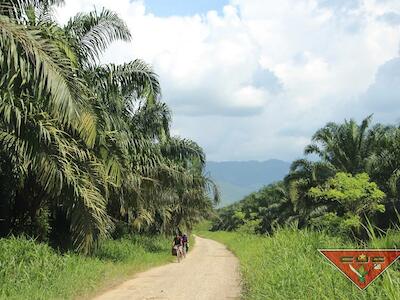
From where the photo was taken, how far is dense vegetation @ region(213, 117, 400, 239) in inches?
1126

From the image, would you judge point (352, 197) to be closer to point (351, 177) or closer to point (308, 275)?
point (351, 177)

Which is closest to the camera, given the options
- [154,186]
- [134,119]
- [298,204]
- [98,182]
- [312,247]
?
[312,247]

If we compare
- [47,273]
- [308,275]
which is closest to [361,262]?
[308,275]

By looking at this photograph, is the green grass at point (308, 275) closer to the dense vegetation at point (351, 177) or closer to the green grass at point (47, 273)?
the green grass at point (47, 273)

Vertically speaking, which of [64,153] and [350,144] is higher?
[350,144]

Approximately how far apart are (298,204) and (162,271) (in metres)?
20.9

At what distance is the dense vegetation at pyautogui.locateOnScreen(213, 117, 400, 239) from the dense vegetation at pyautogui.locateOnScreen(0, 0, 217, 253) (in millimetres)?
11309

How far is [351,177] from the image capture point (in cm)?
2917

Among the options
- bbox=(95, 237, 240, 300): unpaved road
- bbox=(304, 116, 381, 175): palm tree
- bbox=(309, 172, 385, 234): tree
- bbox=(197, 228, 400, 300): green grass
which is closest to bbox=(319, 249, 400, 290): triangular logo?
bbox=(197, 228, 400, 300): green grass

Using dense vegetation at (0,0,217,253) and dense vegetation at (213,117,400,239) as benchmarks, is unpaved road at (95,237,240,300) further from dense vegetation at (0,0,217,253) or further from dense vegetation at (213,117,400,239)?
dense vegetation at (213,117,400,239)

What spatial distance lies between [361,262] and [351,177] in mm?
25066

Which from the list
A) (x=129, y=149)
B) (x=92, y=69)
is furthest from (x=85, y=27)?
(x=129, y=149)

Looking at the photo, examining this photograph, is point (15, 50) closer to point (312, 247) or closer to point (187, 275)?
point (312, 247)

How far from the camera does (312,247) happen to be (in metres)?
10.7
